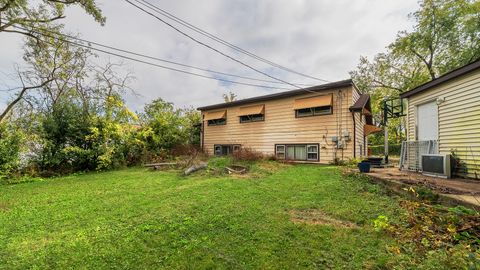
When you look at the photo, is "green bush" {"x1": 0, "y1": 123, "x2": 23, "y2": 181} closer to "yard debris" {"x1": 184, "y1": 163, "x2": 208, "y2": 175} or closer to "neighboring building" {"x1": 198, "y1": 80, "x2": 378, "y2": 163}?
"yard debris" {"x1": 184, "y1": 163, "x2": 208, "y2": 175}

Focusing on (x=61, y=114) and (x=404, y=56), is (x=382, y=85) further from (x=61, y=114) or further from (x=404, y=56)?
(x=61, y=114)

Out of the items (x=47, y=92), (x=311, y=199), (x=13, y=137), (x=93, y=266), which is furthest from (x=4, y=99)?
(x=311, y=199)

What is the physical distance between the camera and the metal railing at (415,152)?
8383 mm

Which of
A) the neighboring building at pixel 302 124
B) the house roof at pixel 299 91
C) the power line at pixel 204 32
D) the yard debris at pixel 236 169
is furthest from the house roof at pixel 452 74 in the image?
the yard debris at pixel 236 169

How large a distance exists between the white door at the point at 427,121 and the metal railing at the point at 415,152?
0.78 ft

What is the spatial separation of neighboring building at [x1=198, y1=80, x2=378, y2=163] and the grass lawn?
5.52m

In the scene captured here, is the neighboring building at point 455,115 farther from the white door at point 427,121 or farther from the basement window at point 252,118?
the basement window at point 252,118

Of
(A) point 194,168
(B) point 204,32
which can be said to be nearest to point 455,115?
(B) point 204,32

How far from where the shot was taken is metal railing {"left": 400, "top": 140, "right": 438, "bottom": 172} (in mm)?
8383

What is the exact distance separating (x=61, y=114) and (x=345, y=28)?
48.8 feet

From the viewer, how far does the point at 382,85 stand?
23.5 m

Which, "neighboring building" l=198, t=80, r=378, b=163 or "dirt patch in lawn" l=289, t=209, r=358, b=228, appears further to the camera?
"neighboring building" l=198, t=80, r=378, b=163

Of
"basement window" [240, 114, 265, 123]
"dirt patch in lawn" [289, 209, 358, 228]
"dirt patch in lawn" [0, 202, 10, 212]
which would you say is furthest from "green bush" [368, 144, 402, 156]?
"dirt patch in lawn" [0, 202, 10, 212]

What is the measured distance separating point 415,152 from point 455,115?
232 centimetres
